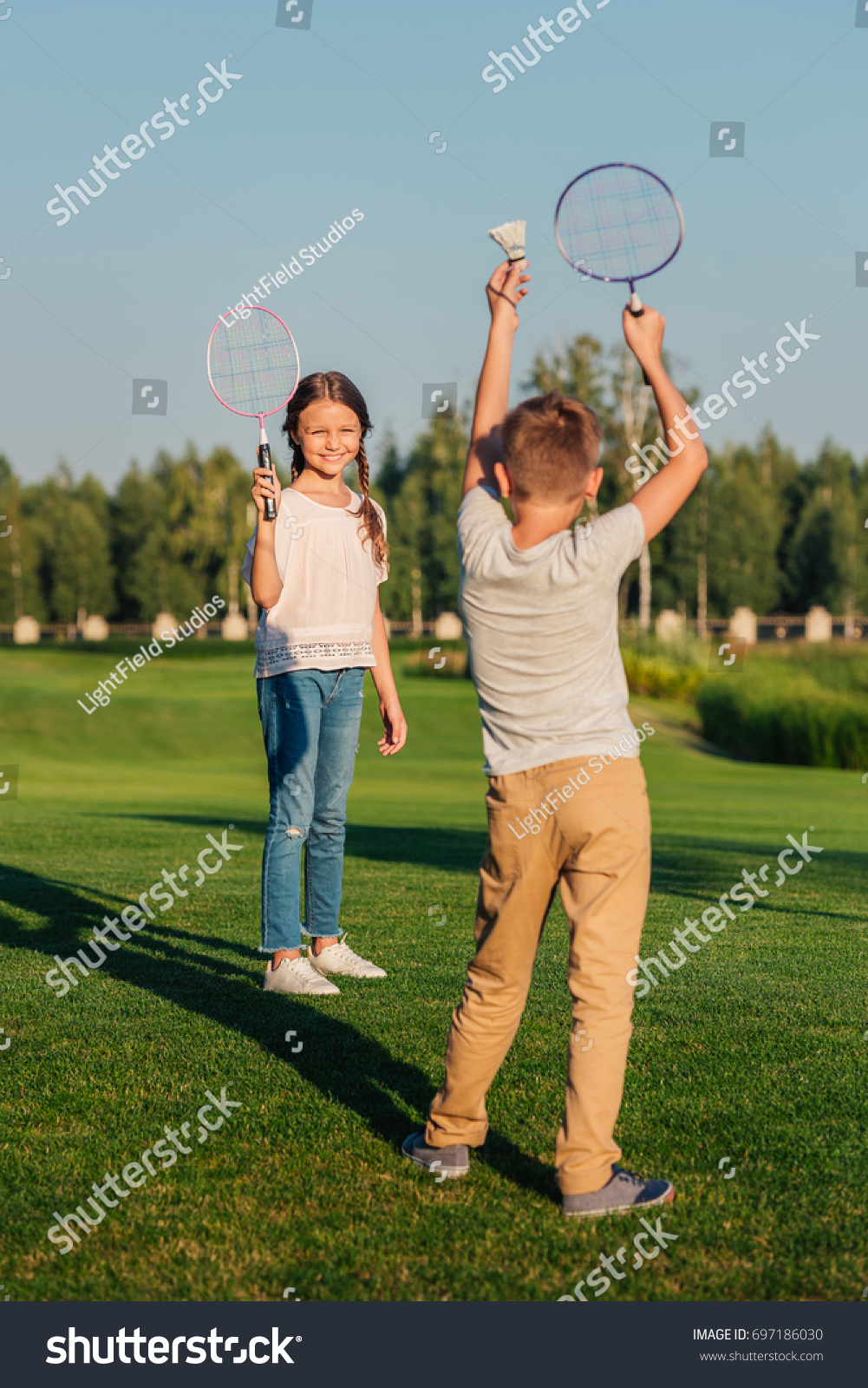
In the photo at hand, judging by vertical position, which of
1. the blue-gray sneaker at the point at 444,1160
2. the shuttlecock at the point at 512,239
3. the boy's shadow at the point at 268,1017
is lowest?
the boy's shadow at the point at 268,1017

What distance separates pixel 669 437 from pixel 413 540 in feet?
178

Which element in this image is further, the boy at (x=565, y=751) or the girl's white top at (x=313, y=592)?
the girl's white top at (x=313, y=592)

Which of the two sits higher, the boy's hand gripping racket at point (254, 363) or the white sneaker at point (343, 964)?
the boy's hand gripping racket at point (254, 363)

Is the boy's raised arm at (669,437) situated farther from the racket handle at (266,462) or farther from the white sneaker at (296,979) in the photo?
the white sneaker at (296,979)

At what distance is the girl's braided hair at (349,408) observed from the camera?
4.98 metres

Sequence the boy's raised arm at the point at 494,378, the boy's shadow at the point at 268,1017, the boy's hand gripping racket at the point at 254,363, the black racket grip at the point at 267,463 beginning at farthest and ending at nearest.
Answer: the boy's hand gripping racket at the point at 254,363
the black racket grip at the point at 267,463
the boy's shadow at the point at 268,1017
the boy's raised arm at the point at 494,378

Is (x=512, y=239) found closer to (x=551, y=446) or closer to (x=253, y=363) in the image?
(x=551, y=446)

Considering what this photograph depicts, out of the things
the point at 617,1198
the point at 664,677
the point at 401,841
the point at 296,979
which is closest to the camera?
the point at 617,1198

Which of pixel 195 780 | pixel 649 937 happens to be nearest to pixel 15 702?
pixel 195 780

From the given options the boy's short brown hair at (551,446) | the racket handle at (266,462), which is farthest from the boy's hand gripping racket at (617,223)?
the racket handle at (266,462)

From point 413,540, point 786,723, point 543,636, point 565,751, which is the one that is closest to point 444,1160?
point 565,751

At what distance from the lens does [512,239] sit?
341 centimetres

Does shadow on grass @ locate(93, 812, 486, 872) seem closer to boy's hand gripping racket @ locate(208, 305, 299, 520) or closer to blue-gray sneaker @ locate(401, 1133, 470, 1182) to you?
boy's hand gripping racket @ locate(208, 305, 299, 520)

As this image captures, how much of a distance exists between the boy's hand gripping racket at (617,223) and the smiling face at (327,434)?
4.47ft
